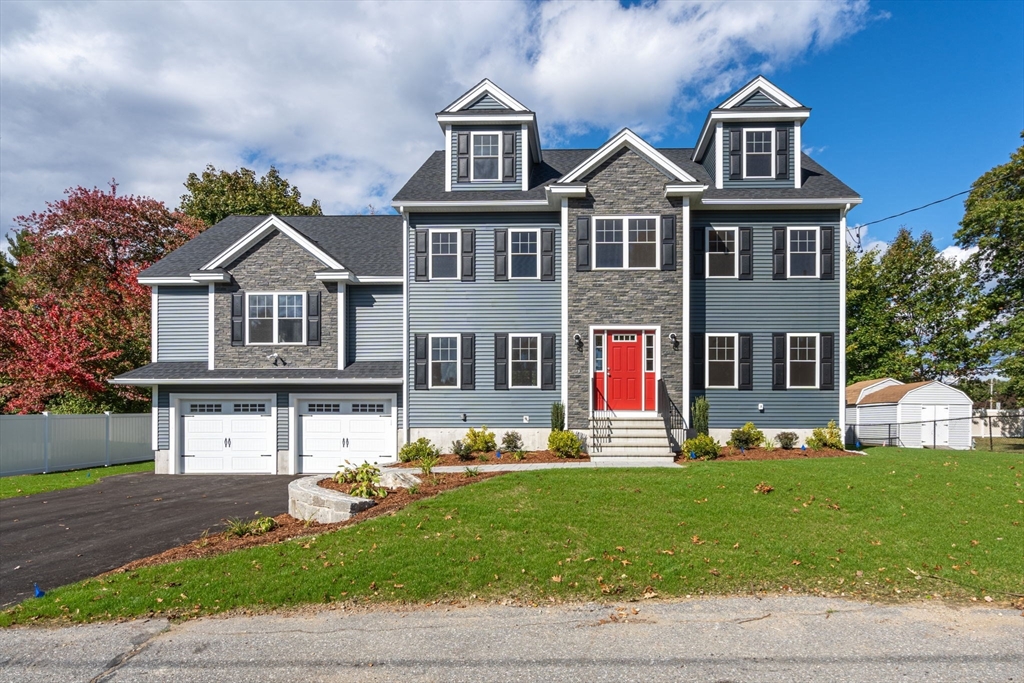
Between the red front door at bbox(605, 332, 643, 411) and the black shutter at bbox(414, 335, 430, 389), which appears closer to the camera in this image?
the red front door at bbox(605, 332, 643, 411)

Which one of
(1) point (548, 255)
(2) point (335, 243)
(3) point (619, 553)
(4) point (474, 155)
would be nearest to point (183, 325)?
(2) point (335, 243)

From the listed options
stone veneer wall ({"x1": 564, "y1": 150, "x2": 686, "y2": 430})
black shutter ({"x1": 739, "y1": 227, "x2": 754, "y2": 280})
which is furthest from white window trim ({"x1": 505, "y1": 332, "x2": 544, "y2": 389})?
black shutter ({"x1": 739, "y1": 227, "x2": 754, "y2": 280})

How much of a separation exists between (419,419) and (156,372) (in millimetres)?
7735

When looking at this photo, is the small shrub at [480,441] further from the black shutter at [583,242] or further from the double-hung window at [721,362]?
the double-hung window at [721,362]

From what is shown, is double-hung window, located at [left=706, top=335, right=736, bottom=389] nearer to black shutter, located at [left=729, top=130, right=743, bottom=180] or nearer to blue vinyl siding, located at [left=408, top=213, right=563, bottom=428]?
blue vinyl siding, located at [left=408, top=213, right=563, bottom=428]

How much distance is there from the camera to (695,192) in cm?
1557

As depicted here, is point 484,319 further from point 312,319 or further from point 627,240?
point 312,319

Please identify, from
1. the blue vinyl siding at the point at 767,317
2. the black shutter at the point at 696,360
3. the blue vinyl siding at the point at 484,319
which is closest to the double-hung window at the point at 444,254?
the blue vinyl siding at the point at 484,319

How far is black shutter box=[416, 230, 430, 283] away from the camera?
16.5 metres

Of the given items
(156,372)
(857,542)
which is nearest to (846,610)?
(857,542)

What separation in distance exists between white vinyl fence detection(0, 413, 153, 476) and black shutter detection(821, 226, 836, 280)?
23.6m

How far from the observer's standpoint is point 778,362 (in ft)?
53.7

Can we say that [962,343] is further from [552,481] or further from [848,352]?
[552,481]

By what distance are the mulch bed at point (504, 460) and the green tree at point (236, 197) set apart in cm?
2160
